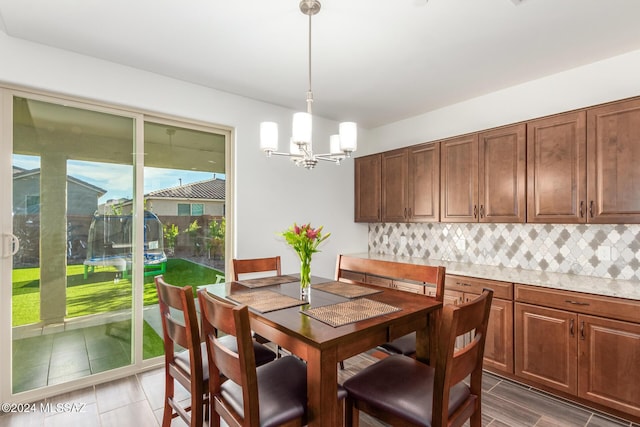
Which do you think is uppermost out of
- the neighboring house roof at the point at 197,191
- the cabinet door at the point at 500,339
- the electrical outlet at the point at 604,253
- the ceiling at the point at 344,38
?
the ceiling at the point at 344,38

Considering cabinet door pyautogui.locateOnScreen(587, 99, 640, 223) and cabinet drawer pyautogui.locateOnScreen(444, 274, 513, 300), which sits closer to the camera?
cabinet door pyautogui.locateOnScreen(587, 99, 640, 223)

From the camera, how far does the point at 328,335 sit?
139 centimetres

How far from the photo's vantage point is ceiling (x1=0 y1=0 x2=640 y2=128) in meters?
2.02

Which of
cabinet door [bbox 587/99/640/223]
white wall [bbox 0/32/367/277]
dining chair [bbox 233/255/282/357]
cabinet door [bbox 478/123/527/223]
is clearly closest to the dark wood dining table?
dining chair [bbox 233/255/282/357]

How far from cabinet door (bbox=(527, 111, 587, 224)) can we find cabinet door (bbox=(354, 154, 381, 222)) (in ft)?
5.76

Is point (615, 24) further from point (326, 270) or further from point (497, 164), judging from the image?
Result: point (326, 270)

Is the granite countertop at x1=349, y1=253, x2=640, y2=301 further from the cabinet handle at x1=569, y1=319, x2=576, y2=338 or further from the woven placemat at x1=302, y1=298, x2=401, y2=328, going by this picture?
the woven placemat at x1=302, y1=298, x2=401, y2=328

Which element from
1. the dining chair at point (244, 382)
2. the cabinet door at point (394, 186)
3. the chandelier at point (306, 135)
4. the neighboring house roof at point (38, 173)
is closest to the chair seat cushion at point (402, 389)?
the dining chair at point (244, 382)

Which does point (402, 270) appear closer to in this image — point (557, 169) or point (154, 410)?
point (557, 169)

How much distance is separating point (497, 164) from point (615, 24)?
4.03 ft

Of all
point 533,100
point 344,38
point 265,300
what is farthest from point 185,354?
point 533,100

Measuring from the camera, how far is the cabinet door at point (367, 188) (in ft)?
13.8

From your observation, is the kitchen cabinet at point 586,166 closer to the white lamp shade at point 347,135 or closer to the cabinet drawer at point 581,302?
the cabinet drawer at point 581,302

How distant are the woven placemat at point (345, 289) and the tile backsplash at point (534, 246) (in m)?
1.83
